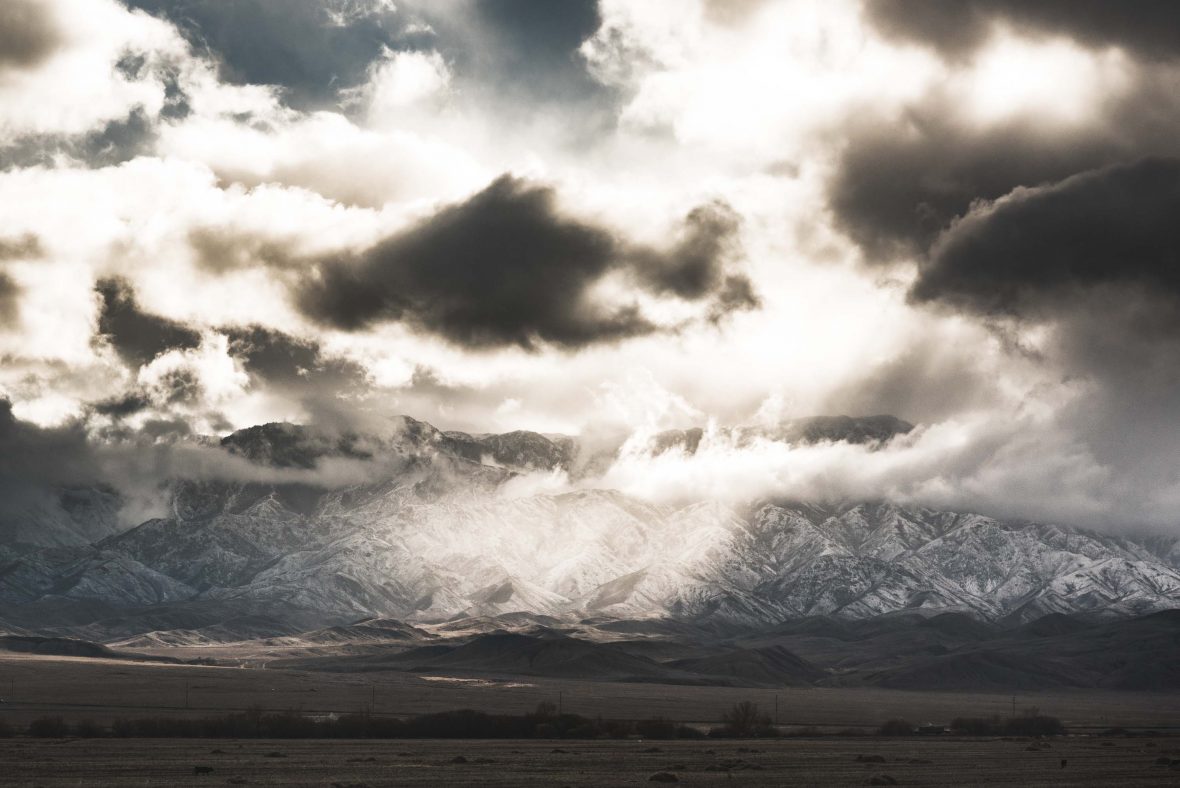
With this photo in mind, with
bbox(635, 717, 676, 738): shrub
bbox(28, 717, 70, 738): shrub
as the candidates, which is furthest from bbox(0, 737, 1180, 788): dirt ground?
bbox(635, 717, 676, 738): shrub

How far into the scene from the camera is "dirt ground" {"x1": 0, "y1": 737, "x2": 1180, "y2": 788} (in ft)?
294

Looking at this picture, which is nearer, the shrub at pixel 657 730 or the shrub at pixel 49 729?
the shrub at pixel 49 729

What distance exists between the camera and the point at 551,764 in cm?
10794

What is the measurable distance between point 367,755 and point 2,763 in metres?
33.3

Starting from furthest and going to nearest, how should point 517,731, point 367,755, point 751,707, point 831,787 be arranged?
point 751,707, point 517,731, point 367,755, point 831,787

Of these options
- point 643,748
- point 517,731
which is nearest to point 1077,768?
point 643,748

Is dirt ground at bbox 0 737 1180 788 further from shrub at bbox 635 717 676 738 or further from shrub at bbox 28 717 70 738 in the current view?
shrub at bbox 635 717 676 738

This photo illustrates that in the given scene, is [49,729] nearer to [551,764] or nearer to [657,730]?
[551,764]

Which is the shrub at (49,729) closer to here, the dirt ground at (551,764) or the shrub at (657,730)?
the dirt ground at (551,764)

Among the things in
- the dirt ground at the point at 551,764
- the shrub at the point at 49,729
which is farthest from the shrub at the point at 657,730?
the shrub at the point at 49,729

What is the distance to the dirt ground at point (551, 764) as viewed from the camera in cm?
8975

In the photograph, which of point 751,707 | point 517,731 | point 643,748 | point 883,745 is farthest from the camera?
point 751,707

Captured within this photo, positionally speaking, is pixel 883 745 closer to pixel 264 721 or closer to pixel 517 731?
pixel 517 731

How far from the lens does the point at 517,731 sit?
6555 inches
